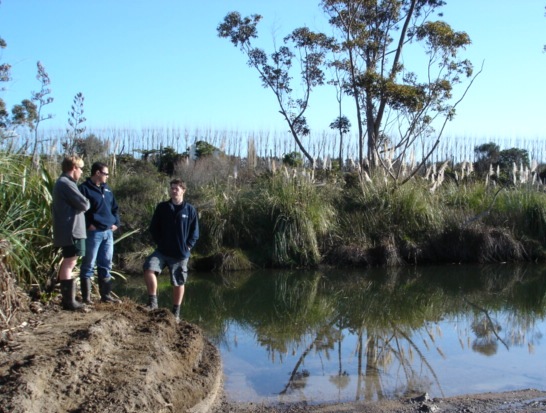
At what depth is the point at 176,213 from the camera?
7.61 metres

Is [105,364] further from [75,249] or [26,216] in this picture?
[26,216]

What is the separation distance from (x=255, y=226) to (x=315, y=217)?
1.44 metres

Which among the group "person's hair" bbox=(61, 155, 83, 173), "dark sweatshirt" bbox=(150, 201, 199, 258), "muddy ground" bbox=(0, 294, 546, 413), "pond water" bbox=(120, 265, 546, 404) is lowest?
"pond water" bbox=(120, 265, 546, 404)

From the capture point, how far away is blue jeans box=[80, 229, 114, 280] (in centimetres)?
721

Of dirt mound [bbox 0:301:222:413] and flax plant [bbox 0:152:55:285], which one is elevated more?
flax plant [bbox 0:152:55:285]

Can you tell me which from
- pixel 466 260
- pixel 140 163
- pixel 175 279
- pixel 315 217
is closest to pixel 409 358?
pixel 175 279

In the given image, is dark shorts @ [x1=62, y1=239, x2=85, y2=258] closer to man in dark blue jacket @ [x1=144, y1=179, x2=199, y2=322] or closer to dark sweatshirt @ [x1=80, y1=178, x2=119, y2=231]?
dark sweatshirt @ [x1=80, y1=178, x2=119, y2=231]

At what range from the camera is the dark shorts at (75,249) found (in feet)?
22.3

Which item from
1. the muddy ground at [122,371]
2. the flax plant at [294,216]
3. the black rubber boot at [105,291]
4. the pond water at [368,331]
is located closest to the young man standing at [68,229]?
the muddy ground at [122,371]

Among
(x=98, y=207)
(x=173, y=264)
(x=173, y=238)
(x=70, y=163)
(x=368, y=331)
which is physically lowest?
(x=368, y=331)

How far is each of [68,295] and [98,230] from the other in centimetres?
81

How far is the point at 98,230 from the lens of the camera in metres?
7.29

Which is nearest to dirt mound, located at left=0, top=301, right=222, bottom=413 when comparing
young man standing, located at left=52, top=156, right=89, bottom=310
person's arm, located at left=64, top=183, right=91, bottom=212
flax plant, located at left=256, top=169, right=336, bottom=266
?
young man standing, located at left=52, top=156, right=89, bottom=310

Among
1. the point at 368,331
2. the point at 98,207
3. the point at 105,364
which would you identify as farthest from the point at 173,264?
the point at 368,331
